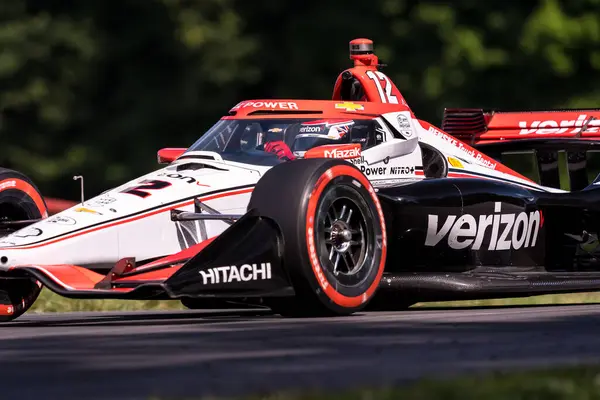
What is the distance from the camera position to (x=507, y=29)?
28.0m

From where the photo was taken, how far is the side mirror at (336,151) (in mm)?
10008

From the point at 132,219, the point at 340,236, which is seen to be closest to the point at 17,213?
the point at 132,219

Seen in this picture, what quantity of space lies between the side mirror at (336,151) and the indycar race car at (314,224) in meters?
0.01

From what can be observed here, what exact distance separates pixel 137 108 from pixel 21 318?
20.3 meters

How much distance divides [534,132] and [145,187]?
477 centimetres

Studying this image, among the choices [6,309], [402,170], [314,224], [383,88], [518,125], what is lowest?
[6,309]

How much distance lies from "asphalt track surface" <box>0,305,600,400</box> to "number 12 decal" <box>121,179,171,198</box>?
0.90 metres

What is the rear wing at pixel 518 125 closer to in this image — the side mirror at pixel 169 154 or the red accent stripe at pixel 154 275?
the side mirror at pixel 169 154

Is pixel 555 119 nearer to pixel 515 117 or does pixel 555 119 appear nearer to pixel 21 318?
pixel 515 117

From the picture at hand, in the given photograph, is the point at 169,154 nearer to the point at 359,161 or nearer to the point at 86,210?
the point at 359,161

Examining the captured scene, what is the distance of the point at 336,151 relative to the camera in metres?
10.1

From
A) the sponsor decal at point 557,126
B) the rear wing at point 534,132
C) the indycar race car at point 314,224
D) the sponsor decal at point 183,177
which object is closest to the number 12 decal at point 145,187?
the indycar race car at point 314,224

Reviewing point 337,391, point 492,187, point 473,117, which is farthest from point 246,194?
point 337,391

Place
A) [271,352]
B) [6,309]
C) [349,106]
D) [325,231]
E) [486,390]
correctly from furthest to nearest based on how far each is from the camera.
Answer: [349,106] < [6,309] < [325,231] < [271,352] < [486,390]
